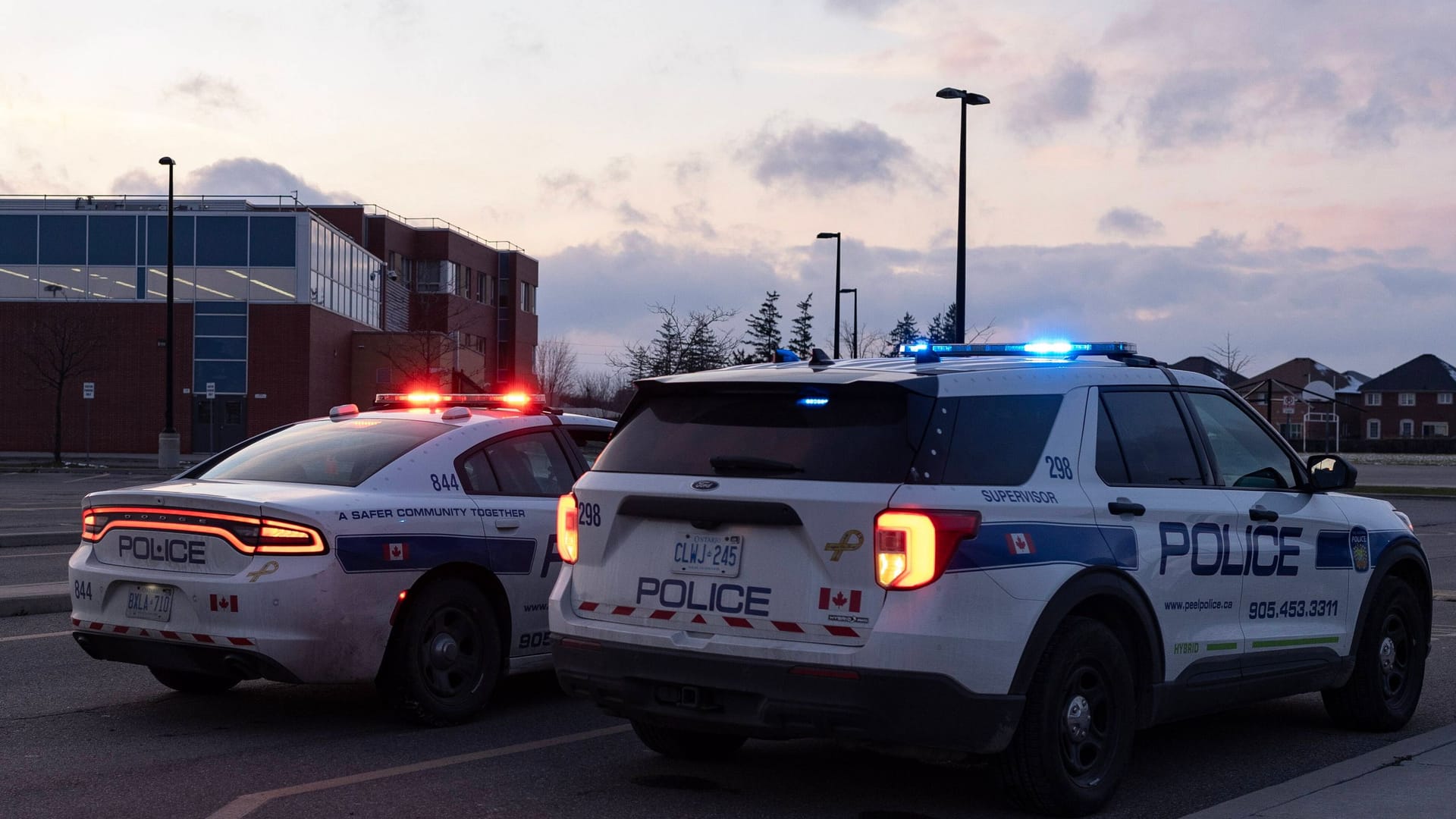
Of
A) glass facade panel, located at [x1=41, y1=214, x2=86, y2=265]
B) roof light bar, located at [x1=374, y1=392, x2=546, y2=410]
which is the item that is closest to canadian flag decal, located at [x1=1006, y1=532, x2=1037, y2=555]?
roof light bar, located at [x1=374, y1=392, x2=546, y2=410]

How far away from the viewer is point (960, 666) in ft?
16.8

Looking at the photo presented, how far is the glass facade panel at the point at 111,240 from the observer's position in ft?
Result: 179

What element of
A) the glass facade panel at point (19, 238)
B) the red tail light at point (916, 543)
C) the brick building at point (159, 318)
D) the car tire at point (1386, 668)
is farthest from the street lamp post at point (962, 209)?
the glass facade panel at point (19, 238)

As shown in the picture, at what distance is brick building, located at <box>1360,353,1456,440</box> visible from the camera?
140m

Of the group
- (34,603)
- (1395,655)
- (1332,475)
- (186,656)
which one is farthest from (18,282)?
(1332,475)

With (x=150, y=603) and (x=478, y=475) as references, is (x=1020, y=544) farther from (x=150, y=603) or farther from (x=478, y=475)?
(x=150, y=603)

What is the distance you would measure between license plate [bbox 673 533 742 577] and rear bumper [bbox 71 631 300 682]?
2.17 meters

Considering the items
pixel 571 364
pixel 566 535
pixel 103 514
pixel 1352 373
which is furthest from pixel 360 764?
pixel 1352 373

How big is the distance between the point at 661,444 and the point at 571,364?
281 ft

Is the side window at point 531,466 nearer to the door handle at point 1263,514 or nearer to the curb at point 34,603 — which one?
the door handle at point 1263,514

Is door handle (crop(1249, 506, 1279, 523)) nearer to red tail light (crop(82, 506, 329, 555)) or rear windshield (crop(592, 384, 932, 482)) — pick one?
rear windshield (crop(592, 384, 932, 482))

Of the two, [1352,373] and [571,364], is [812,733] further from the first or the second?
[1352,373]

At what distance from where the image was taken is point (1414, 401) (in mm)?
141875

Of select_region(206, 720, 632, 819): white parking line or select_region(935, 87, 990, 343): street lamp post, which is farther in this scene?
select_region(935, 87, 990, 343): street lamp post
